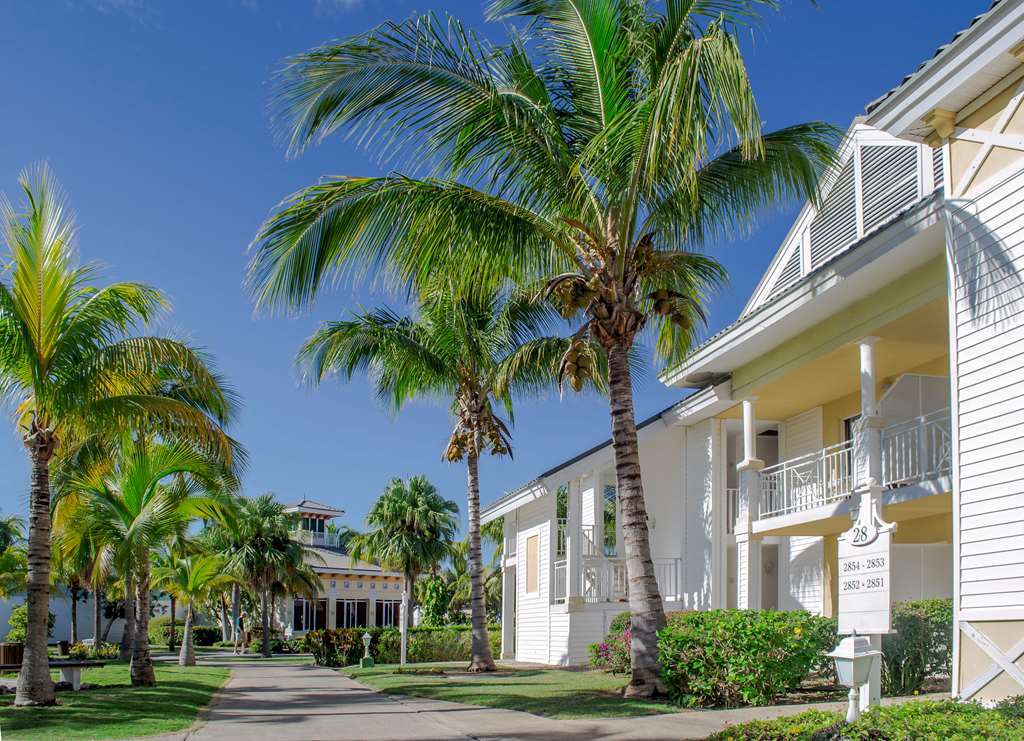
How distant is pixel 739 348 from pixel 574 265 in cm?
A: 473

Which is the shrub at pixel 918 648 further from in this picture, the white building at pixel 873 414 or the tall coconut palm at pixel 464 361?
the tall coconut palm at pixel 464 361

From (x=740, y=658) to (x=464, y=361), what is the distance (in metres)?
11.9

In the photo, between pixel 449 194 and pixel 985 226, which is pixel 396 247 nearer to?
pixel 449 194

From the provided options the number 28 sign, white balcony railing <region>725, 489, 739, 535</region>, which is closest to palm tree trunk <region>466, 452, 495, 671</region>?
white balcony railing <region>725, 489, 739, 535</region>

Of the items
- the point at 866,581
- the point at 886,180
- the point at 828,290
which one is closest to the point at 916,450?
the point at 828,290

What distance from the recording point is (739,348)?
18.2 m

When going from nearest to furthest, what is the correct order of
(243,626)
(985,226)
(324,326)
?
(985,226) → (324,326) → (243,626)

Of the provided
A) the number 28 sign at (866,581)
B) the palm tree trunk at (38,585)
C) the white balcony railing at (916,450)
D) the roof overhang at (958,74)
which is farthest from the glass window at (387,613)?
the roof overhang at (958,74)

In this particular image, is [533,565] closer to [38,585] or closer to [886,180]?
[886,180]

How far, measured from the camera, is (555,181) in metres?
14.1

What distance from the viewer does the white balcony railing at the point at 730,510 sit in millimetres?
22016

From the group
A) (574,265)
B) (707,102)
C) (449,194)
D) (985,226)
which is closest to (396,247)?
(449,194)

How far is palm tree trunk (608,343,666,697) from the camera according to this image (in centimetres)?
1354

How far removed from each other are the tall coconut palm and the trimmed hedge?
38.0 ft
